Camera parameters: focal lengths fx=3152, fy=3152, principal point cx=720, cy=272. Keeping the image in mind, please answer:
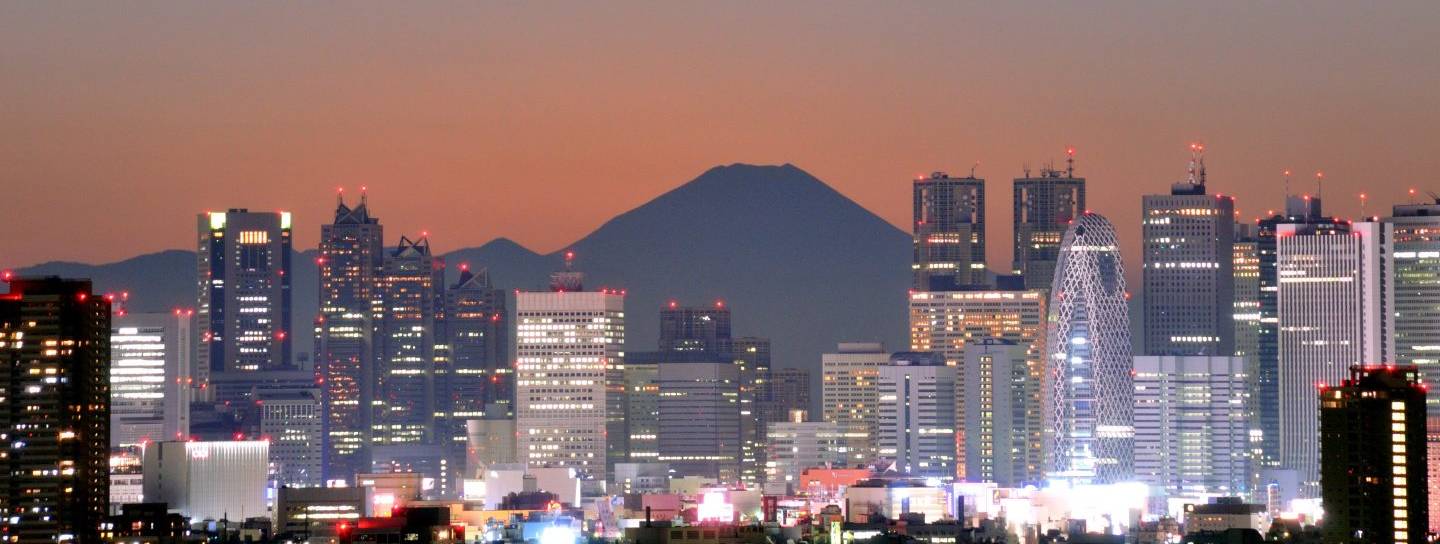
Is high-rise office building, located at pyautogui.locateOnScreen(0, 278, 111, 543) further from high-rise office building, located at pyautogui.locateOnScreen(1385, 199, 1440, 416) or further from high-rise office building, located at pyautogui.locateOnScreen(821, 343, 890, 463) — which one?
high-rise office building, located at pyautogui.locateOnScreen(821, 343, 890, 463)

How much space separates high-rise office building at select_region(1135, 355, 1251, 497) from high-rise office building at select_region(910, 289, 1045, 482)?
648cm

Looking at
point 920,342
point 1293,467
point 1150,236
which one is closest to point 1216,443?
point 1293,467

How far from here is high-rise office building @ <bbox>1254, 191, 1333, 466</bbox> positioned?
6398 inches

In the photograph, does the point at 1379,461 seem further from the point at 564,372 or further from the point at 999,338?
the point at 999,338

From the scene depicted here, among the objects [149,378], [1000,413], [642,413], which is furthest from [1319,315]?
[149,378]

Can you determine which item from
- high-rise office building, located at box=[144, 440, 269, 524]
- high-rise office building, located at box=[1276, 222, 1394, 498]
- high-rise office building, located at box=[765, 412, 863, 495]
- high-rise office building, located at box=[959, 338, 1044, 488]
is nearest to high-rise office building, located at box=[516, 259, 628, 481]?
high-rise office building, located at box=[765, 412, 863, 495]

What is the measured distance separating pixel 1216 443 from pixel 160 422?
55.1m

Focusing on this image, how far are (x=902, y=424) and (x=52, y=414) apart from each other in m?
84.4

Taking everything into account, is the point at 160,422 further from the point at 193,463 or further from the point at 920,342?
the point at 920,342

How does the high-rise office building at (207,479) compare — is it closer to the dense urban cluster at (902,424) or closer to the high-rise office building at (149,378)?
the dense urban cluster at (902,424)

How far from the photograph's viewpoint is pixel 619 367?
600ft

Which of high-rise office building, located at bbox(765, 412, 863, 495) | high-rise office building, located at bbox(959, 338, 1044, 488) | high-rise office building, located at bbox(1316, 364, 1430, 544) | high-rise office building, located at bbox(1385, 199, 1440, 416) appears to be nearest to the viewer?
high-rise office building, located at bbox(1316, 364, 1430, 544)

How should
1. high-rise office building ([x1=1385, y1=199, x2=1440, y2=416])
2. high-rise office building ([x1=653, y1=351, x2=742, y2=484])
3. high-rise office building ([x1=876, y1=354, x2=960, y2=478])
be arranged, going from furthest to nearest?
high-rise office building ([x1=653, y1=351, x2=742, y2=484]), high-rise office building ([x1=876, y1=354, x2=960, y2=478]), high-rise office building ([x1=1385, y1=199, x2=1440, y2=416])

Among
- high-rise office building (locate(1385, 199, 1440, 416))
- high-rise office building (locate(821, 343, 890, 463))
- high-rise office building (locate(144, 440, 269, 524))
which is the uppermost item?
high-rise office building (locate(1385, 199, 1440, 416))
